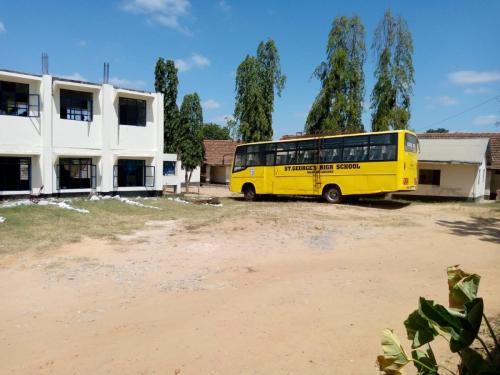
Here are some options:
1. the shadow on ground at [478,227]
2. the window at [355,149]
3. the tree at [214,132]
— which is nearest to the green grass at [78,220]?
the window at [355,149]

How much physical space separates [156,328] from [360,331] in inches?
91.8

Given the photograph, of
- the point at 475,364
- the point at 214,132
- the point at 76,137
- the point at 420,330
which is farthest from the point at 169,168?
the point at 214,132

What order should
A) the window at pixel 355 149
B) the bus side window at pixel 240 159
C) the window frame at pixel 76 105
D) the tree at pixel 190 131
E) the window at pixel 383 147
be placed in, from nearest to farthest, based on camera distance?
the window at pixel 383 147 → the window at pixel 355 149 → the window frame at pixel 76 105 → the bus side window at pixel 240 159 → the tree at pixel 190 131

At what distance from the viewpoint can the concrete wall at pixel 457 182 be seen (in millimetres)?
22922

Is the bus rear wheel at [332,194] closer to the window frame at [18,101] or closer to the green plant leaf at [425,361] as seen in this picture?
the window frame at [18,101]

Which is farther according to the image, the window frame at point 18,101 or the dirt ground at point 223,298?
the window frame at point 18,101

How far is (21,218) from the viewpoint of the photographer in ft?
41.8

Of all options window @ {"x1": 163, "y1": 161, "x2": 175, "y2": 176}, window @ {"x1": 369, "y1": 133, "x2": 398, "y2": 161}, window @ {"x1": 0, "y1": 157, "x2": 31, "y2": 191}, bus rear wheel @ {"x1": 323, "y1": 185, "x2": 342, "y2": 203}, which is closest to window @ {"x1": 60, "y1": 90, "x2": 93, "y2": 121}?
window @ {"x1": 0, "y1": 157, "x2": 31, "y2": 191}

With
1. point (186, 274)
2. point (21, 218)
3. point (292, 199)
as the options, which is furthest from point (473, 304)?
point (292, 199)

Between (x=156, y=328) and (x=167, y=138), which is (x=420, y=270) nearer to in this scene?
(x=156, y=328)

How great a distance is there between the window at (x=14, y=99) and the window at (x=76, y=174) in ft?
9.18

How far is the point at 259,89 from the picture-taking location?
3281 centimetres

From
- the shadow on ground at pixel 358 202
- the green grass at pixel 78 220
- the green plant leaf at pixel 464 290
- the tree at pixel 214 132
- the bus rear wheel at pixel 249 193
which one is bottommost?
the green grass at pixel 78 220

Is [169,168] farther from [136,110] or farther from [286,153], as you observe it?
[286,153]
